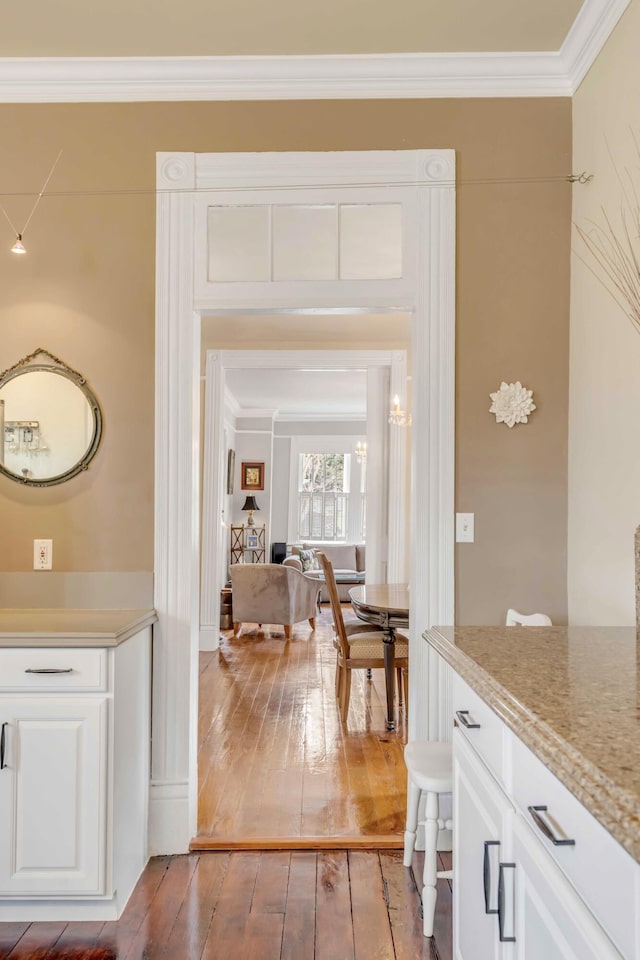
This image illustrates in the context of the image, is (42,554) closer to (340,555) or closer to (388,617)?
(388,617)

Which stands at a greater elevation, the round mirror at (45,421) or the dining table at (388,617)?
the round mirror at (45,421)

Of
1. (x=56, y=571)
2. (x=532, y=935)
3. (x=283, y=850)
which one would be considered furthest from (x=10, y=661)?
(x=532, y=935)

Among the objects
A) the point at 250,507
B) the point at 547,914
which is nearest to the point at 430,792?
the point at 547,914

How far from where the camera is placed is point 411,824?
2.44 metres

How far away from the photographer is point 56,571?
8.70ft

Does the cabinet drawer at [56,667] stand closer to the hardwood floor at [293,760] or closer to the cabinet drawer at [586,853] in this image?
the hardwood floor at [293,760]

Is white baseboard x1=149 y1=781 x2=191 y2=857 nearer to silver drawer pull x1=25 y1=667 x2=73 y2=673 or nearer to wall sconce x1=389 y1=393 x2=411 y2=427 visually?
silver drawer pull x1=25 y1=667 x2=73 y2=673

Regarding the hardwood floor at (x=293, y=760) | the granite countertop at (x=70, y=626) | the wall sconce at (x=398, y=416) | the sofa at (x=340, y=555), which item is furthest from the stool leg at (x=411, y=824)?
the sofa at (x=340, y=555)

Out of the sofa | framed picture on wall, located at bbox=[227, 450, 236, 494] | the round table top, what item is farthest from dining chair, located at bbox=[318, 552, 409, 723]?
framed picture on wall, located at bbox=[227, 450, 236, 494]

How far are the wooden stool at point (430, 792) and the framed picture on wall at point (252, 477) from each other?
27.2 ft

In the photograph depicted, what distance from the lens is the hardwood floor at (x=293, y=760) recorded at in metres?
2.76

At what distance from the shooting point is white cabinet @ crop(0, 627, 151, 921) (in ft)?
6.89

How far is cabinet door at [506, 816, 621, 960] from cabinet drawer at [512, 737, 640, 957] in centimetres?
2

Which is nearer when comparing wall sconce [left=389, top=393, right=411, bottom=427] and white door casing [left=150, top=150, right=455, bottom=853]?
white door casing [left=150, top=150, right=455, bottom=853]
